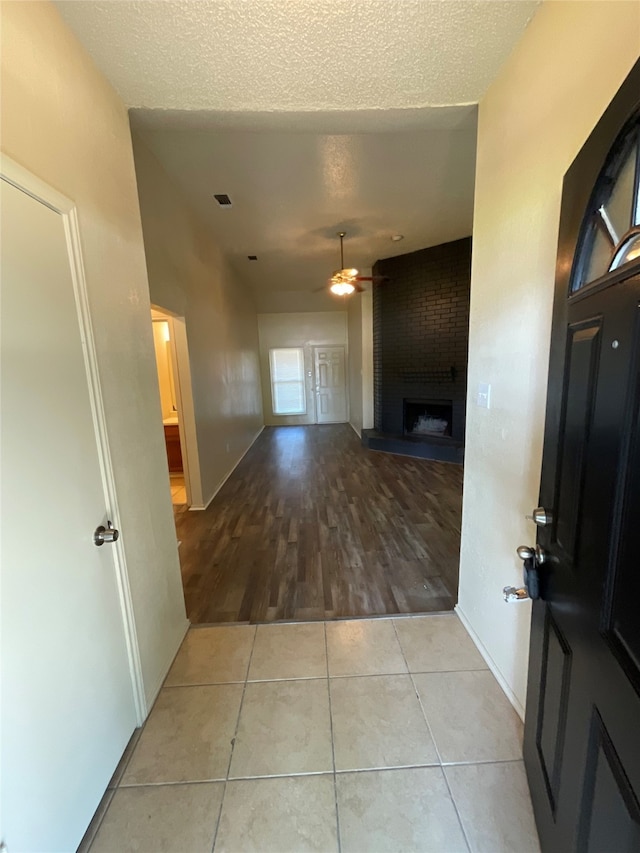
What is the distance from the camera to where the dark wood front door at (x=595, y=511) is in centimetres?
64

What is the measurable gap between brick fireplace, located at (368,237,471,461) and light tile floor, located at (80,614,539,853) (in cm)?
384

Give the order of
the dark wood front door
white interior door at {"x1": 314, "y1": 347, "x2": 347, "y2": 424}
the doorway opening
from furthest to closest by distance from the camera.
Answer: white interior door at {"x1": 314, "y1": 347, "x2": 347, "y2": 424} → the doorway opening → the dark wood front door

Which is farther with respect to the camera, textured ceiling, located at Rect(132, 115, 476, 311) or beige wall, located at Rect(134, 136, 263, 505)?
beige wall, located at Rect(134, 136, 263, 505)

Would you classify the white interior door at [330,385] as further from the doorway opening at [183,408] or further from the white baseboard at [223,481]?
the doorway opening at [183,408]

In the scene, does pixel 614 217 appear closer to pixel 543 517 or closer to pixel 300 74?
pixel 543 517

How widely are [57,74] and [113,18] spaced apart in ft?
0.92

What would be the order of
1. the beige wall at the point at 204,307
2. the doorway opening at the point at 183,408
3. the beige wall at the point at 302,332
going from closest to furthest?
the beige wall at the point at 204,307 → the doorway opening at the point at 183,408 → the beige wall at the point at 302,332

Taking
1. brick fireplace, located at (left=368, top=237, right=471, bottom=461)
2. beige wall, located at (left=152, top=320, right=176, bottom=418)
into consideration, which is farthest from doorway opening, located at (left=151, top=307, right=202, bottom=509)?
brick fireplace, located at (left=368, top=237, right=471, bottom=461)

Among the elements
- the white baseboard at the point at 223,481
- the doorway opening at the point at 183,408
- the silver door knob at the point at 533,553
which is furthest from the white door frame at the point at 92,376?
the white baseboard at the point at 223,481

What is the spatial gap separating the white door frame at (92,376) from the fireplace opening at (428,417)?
4.75 m

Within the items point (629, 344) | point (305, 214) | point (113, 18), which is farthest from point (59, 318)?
point (305, 214)

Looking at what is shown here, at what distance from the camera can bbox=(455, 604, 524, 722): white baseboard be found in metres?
1.43

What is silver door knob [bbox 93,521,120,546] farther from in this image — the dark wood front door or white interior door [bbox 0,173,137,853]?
the dark wood front door

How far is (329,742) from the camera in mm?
1338
